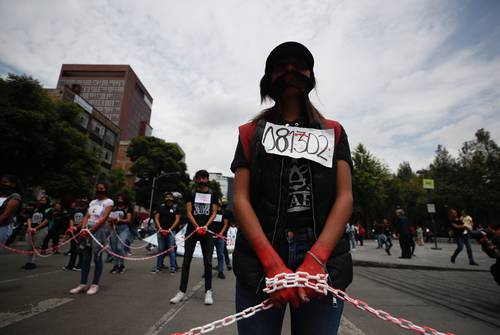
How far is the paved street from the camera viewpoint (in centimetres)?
346

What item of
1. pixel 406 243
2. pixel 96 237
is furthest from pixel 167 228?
pixel 406 243

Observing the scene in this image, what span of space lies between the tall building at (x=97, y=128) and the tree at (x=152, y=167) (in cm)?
512

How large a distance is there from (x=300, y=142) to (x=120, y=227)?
331 inches

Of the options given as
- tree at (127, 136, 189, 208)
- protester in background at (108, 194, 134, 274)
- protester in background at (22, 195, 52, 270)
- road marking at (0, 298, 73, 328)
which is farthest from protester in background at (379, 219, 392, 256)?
tree at (127, 136, 189, 208)

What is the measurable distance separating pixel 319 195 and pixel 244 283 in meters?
0.55

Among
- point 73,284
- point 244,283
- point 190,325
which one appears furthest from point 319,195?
point 73,284

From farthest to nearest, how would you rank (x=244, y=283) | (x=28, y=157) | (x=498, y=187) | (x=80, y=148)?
(x=498, y=187)
(x=80, y=148)
(x=28, y=157)
(x=244, y=283)

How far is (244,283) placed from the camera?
4.48 ft

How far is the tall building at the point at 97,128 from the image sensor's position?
3733cm

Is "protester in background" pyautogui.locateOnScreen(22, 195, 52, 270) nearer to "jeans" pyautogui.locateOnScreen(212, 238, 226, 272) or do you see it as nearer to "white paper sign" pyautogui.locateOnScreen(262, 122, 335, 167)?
"jeans" pyautogui.locateOnScreen(212, 238, 226, 272)

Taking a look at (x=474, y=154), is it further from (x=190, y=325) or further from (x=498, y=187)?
(x=190, y=325)

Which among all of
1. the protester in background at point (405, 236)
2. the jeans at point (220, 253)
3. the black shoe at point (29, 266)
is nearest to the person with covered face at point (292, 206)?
the jeans at point (220, 253)

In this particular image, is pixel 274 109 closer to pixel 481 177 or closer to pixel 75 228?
pixel 75 228

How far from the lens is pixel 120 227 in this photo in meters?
8.62
